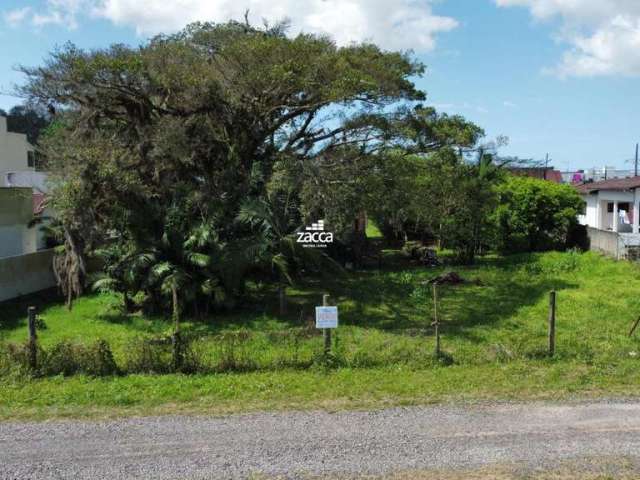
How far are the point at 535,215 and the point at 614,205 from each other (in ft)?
21.2

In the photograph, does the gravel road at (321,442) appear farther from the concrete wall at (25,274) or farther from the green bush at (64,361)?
the concrete wall at (25,274)

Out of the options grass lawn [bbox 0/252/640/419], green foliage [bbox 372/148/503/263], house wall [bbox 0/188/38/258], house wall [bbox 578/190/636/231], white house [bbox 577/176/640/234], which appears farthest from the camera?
house wall [bbox 578/190/636/231]

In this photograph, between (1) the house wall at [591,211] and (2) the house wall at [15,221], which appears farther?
(1) the house wall at [591,211]

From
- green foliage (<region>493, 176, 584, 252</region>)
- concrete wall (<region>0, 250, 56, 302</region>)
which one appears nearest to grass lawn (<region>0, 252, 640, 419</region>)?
concrete wall (<region>0, 250, 56, 302</region>)

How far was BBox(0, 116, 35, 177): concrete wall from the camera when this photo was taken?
4153cm

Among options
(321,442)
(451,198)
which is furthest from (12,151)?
(321,442)

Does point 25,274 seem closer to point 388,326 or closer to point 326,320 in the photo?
point 388,326

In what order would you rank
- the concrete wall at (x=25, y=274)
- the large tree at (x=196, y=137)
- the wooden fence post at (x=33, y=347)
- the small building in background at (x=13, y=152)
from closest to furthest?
the wooden fence post at (x=33, y=347)
the large tree at (x=196, y=137)
the concrete wall at (x=25, y=274)
the small building in background at (x=13, y=152)

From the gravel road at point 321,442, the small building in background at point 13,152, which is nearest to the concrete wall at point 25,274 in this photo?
the gravel road at point 321,442

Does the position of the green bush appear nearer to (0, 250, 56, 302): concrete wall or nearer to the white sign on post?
the white sign on post

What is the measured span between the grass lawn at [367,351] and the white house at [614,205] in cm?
1019

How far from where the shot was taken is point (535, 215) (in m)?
30.9

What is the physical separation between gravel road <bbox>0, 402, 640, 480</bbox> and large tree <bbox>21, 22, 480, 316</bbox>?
8446 millimetres

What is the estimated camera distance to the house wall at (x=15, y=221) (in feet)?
66.9
